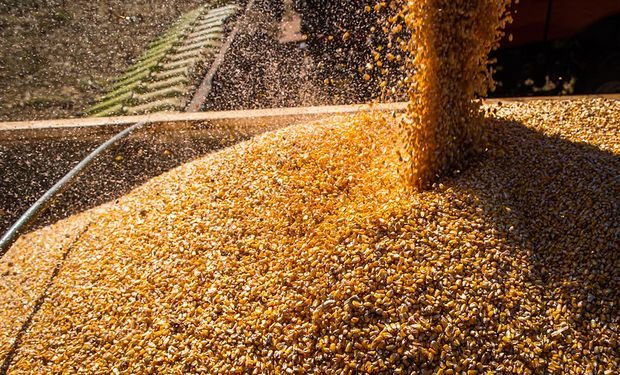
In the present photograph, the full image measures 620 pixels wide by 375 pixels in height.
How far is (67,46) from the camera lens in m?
7.97

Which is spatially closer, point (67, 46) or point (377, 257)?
point (377, 257)

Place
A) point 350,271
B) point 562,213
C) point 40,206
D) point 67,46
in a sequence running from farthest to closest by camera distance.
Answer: point 67,46, point 40,206, point 562,213, point 350,271

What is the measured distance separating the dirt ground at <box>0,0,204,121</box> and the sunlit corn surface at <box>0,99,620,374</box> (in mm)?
3779

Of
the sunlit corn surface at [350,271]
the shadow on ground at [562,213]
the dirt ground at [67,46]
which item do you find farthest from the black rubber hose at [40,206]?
the dirt ground at [67,46]

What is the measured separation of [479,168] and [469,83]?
48 cm

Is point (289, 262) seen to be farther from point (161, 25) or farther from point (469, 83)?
point (161, 25)

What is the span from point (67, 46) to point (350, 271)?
7.58 m

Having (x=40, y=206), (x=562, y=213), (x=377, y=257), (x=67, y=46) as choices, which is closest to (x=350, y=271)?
(x=377, y=257)

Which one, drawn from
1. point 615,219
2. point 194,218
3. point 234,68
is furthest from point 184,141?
point 615,219

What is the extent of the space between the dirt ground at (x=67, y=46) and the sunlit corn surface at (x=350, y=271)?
378 centimetres

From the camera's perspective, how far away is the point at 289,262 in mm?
2365

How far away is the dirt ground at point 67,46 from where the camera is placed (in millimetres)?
6316

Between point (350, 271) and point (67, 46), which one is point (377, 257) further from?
point (67, 46)

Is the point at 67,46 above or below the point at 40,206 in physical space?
above
